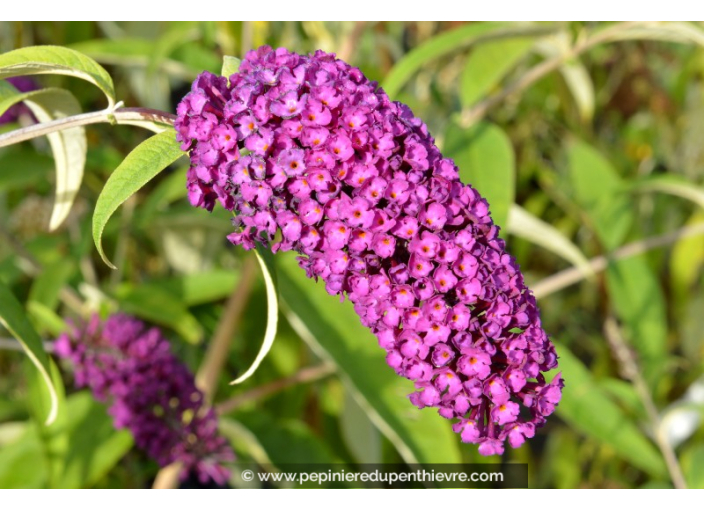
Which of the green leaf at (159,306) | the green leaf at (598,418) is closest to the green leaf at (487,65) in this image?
the green leaf at (598,418)

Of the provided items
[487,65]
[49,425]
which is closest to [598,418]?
[487,65]

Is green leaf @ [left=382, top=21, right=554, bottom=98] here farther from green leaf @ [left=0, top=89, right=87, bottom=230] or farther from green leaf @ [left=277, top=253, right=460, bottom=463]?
green leaf @ [left=0, top=89, right=87, bottom=230]

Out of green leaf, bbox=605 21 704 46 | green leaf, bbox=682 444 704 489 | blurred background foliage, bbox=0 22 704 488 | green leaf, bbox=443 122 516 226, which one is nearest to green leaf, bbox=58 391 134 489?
blurred background foliage, bbox=0 22 704 488

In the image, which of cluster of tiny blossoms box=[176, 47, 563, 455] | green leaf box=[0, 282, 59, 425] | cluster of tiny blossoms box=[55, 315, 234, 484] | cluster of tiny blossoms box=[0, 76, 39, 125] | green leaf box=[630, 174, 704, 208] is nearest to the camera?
cluster of tiny blossoms box=[176, 47, 563, 455]

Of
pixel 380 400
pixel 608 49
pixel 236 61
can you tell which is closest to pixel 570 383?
pixel 380 400

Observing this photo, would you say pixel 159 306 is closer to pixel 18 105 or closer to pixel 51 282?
pixel 51 282

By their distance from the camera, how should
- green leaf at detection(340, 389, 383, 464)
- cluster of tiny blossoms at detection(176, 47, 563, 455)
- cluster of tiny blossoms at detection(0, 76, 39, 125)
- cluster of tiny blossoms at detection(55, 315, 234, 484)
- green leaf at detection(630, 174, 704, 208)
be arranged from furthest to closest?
1. green leaf at detection(340, 389, 383, 464)
2. green leaf at detection(630, 174, 704, 208)
3. cluster of tiny blossoms at detection(0, 76, 39, 125)
4. cluster of tiny blossoms at detection(55, 315, 234, 484)
5. cluster of tiny blossoms at detection(176, 47, 563, 455)
